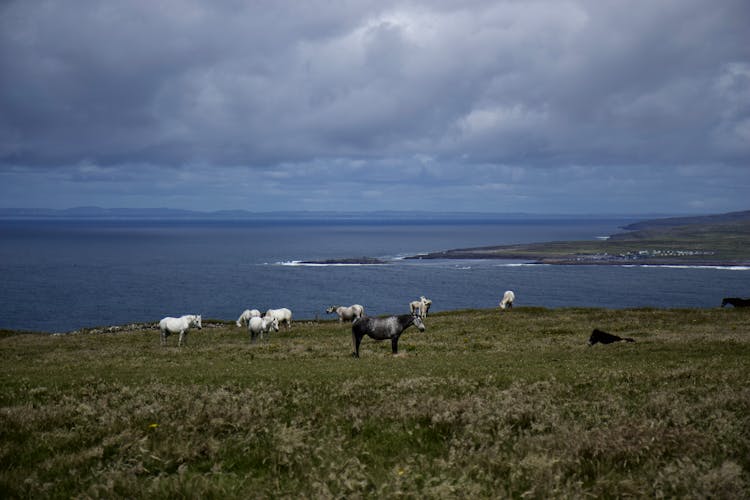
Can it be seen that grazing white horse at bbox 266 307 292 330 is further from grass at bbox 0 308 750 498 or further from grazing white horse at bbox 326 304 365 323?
grass at bbox 0 308 750 498

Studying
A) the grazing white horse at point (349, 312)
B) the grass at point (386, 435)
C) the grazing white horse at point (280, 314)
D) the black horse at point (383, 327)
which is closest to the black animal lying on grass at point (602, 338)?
the black horse at point (383, 327)

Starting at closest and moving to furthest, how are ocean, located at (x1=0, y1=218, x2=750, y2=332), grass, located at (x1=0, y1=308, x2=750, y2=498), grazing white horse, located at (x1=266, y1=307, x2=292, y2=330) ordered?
1. grass, located at (x1=0, y1=308, x2=750, y2=498)
2. grazing white horse, located at (x1=266, y1=307, x2=292, y2=330)
3. ocean, located at (x1=0, y1=218, x2=750, y2=332)

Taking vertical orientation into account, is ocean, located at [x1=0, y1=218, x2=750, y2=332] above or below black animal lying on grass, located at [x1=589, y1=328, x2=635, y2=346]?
below

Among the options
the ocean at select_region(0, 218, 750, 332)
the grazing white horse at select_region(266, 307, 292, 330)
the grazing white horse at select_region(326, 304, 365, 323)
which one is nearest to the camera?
the grazing white horse at select_region(266, 307, 292, 330)

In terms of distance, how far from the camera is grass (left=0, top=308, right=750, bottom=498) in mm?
8422

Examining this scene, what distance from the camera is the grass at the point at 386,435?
8422 mm

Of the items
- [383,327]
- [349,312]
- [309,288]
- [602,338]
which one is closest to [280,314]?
[349,312]

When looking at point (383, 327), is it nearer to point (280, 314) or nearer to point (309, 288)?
point (280, 314)

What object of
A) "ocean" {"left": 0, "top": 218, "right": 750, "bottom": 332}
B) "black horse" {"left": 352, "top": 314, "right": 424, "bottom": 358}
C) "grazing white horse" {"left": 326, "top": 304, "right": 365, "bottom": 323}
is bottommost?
"ocean" {"left": 0, "top": 218, "right": 750, "bottom": 332}

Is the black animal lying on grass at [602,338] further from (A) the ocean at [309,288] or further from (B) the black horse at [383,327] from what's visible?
(A) the ocean at [309,288]

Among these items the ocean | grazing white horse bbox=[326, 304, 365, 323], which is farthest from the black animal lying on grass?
the ocean

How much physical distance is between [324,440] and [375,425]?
1286mm

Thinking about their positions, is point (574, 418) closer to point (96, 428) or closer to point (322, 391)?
point (322, 391)

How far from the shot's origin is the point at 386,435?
10.9m
